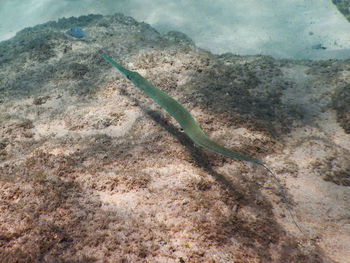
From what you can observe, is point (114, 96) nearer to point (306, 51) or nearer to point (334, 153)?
point (334, 153)

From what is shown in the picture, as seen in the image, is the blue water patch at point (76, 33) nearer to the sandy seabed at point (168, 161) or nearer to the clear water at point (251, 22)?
the sandy seabed at point (168, 161)

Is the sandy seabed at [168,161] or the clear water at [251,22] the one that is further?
the clear water at [251,22]

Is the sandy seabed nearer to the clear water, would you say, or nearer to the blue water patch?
the blue water patch

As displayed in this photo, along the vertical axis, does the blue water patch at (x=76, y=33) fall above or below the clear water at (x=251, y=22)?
above

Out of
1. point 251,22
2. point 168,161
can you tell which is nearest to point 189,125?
point 168,161

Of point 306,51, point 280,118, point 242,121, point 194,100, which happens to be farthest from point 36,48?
point 306,51

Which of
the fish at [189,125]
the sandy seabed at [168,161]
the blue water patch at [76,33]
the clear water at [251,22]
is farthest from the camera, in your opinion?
the clear water at [251,22]

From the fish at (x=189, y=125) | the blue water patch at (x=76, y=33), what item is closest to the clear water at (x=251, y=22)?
the blue water patch at (x=76, y=33)

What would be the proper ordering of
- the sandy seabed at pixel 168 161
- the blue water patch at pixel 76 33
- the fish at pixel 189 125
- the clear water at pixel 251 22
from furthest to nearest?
1. the clear water at pixel 251 22
2. the blue water patch at pixel 76 33
3. the fish at pixel 189 125
4. the sandy seabed at pixel 168 161
